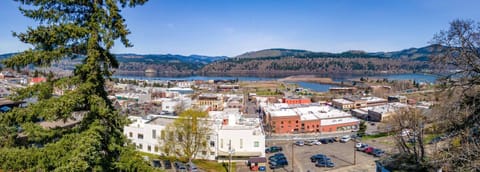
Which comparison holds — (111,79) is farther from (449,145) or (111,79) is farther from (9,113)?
(449,145)

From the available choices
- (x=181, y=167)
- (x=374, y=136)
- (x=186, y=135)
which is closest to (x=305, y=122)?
(x=374, y=136)

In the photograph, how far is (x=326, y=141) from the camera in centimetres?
3070

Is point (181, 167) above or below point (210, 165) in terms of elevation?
above

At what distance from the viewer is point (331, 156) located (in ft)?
82.2

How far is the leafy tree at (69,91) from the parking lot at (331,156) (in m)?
17.6

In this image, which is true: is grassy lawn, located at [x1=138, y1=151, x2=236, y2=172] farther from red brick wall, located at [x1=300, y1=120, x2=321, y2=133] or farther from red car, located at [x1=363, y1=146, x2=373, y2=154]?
red brick wall, located at [x1=300, y1=120, x2=321, y2=133]

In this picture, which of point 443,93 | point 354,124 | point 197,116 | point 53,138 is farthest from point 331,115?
point 53,138

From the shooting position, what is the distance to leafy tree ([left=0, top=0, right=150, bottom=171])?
174 inches

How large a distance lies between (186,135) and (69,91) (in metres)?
15.4

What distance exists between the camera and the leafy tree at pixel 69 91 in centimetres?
441

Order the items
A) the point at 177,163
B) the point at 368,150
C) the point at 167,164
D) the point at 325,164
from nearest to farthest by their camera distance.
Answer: the point at 177,163 < the point at 167,164 < the point at 325,164 < the point at 368,150

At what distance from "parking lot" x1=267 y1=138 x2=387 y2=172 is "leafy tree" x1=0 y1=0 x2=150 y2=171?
17.6 metres

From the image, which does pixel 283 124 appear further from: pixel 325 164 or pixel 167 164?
pixel 167 164

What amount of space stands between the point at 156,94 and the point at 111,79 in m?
61.0
